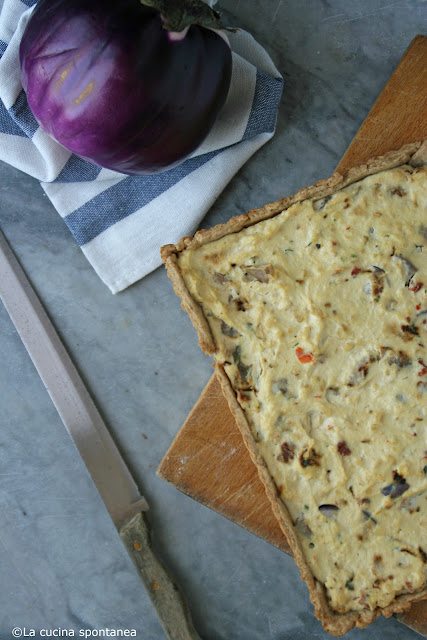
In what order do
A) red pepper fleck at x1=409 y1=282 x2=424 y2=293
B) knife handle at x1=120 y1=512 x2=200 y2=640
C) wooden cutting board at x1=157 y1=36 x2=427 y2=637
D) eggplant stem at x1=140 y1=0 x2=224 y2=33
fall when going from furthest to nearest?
knife handle at x1=120 y1=512 x2=200 y2=640 → wooden cutting board at x1=157 y1=36 x2=427 y2=637 → red pepper fleck at x1=409 y1=282 x2=424 y2=293 → eggplant stem at x1=140 y1=0 x2=224 y2=33

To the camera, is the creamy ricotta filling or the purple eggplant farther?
the creamy ricotta filling

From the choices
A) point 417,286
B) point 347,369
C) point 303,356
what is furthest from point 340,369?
point 417,286

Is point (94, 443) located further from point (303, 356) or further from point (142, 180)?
point (142, 180)

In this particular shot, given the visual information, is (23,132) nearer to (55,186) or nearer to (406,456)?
(55,186)

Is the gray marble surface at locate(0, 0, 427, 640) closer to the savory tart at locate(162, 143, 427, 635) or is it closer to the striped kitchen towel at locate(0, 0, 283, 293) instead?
the striped kitchen towel at locate(0, 0, 283, 293)

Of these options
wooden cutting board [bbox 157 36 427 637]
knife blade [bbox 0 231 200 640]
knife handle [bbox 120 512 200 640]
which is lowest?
knife handle [bbox 120 512 200 640]

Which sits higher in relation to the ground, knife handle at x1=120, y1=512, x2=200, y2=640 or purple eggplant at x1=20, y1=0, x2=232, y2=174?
purple eggplant at x1=20, y1=0, x2=232, y2=174

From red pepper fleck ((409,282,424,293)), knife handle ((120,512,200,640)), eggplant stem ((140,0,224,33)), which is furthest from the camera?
knife handle ((120,512,200,640))

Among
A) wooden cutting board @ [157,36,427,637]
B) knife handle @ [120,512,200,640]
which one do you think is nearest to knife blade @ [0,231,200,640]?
knife handle @ [120,512,200,640]
